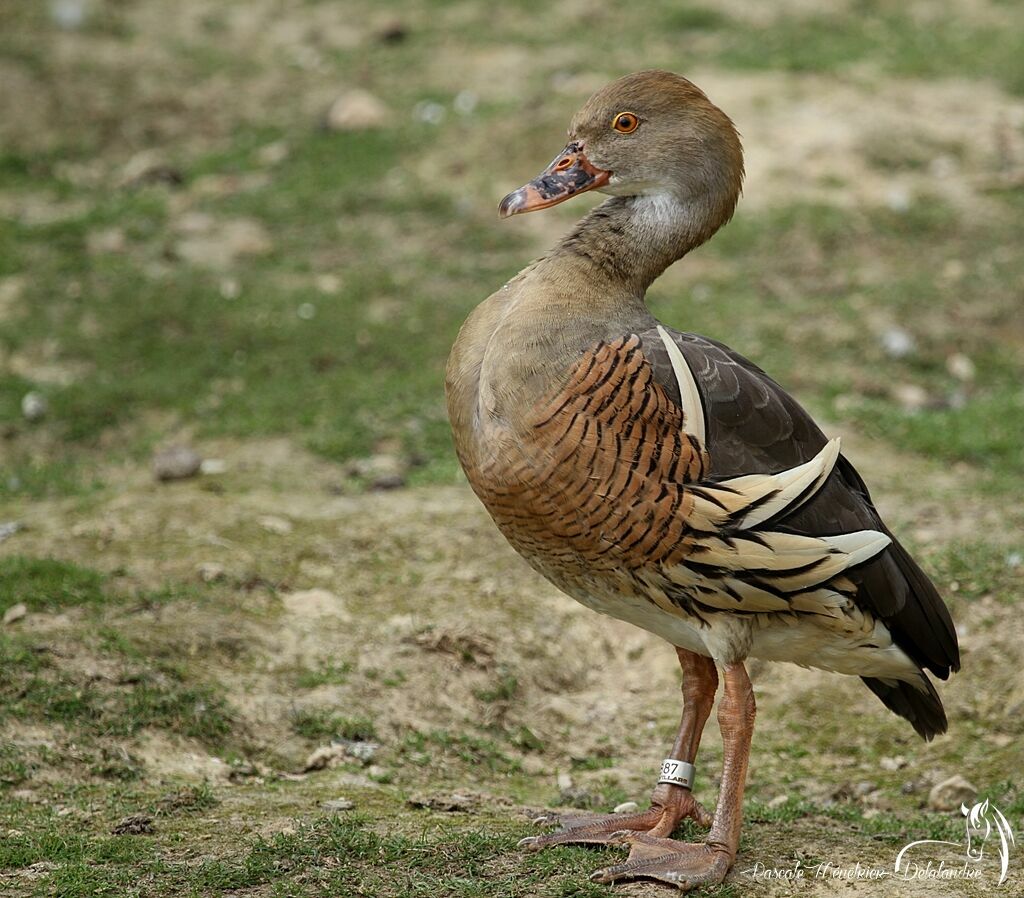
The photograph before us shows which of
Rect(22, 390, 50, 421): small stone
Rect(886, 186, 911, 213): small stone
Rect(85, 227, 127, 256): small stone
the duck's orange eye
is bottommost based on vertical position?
Rect(22, 390, 50, 421): small stone

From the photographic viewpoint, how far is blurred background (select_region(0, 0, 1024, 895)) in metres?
5.54

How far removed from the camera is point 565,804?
18.3 ft

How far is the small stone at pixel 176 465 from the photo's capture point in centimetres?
795

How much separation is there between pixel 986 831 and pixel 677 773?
113 cm

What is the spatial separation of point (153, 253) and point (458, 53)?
4.23 meters

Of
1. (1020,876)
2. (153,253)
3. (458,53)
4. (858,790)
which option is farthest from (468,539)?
(458,53)

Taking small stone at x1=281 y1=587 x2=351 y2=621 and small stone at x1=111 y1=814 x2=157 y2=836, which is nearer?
small stone at x1=111 y1=814 x2=157 y2=836

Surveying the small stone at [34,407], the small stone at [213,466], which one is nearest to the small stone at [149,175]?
the small stone at [34,407]

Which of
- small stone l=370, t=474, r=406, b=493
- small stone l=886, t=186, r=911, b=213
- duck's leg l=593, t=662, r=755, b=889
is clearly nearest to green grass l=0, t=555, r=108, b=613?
small stone l=370, t=474, r=406, b=493

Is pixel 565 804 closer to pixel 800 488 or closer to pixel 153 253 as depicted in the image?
pixel 800 488

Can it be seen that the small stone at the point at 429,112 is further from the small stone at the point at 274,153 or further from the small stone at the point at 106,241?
the small stone at the point at 106,241

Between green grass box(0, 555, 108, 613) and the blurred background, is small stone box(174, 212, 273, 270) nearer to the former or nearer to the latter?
the blurred background

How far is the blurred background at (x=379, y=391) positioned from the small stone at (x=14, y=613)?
0.01 m

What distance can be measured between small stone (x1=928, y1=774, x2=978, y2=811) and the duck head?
7.81 feet
